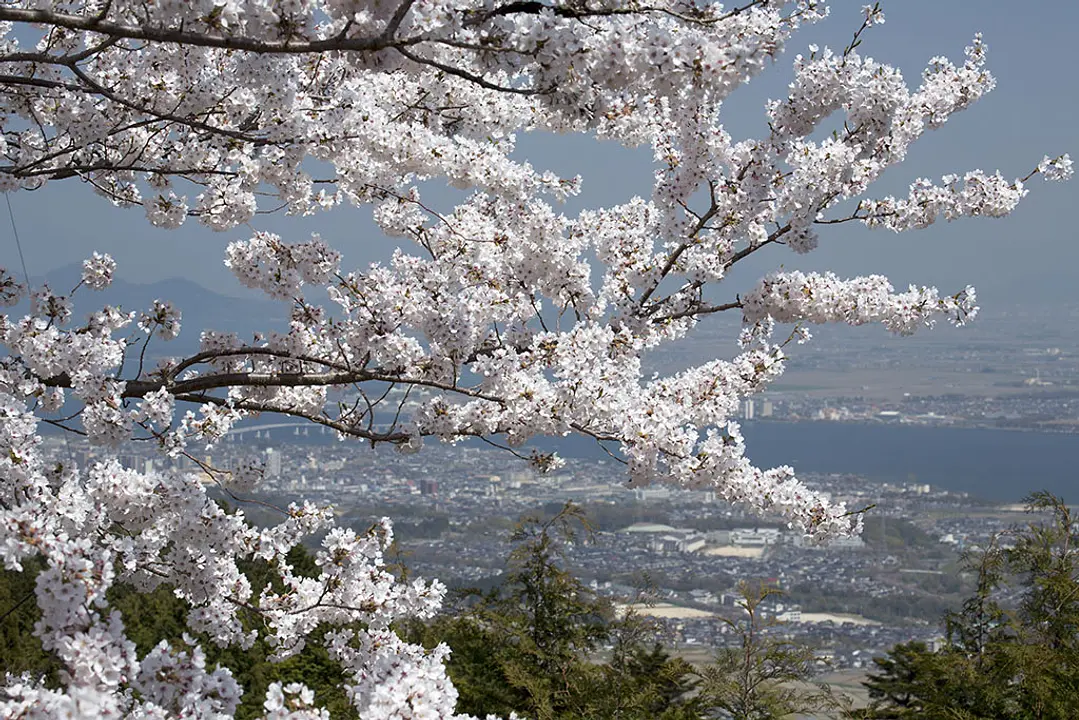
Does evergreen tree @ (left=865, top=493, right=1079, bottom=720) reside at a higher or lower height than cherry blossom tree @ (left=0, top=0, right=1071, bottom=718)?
lower

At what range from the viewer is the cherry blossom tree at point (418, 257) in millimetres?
1782

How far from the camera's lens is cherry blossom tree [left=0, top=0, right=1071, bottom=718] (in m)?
1.78

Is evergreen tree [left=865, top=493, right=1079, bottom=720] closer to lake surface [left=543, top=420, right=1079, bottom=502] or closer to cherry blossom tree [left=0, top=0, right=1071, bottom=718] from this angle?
cherry blossom tree [left=0, top=0, right=1071, bottom=718]

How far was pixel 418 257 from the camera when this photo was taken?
310cm

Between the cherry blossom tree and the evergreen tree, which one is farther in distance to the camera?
the evergreen tree

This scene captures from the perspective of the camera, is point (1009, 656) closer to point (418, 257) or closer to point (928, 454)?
point (418, 257)

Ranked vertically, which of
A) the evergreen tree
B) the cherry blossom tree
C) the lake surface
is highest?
the lake surface

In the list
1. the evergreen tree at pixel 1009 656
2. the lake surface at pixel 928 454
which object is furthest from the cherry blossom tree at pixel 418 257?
the lake surface at pixel 928 454

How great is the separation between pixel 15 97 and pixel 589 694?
10.1 ft

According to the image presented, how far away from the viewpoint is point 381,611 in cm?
256

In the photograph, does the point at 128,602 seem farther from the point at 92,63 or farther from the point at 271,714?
the point at 271,714

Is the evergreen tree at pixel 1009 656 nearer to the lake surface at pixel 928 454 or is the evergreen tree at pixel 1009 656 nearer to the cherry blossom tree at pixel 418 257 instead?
the cherry blossom tree at pixel 418 257

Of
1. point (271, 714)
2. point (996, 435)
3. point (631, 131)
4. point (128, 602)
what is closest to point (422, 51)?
point (271, 714)

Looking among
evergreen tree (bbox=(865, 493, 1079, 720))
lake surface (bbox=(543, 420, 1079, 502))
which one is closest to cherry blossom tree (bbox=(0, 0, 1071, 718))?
evergreen tree (bbox=(865, 493, 1079, 720))
